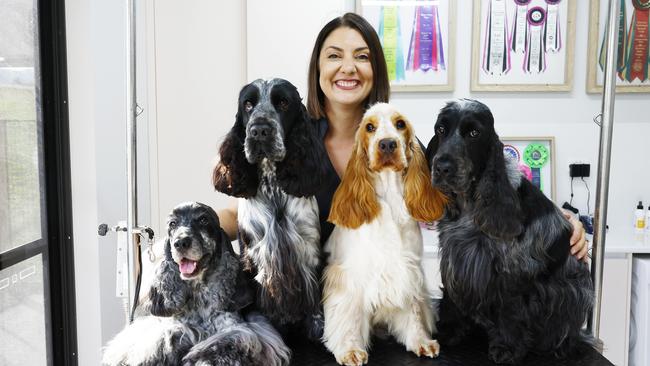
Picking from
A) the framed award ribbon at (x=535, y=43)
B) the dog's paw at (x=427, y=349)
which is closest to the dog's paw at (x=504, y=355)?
the dog's paw at (x=427, y=349)

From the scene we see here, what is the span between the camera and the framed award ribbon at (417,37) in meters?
3.88

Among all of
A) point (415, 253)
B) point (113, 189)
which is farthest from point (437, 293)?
point (113, 189)

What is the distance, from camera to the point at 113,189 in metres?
2.90

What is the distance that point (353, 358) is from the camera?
55.3 inches

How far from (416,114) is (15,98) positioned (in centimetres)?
258

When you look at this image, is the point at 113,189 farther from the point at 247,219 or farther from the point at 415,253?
the point at 415,253

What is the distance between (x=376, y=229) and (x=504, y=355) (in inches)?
18.5

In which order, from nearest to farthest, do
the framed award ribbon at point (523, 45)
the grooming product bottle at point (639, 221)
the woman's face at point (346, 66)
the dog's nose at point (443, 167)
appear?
the dog's nose at point (443, 167)
the woman's face at point (346, 66)
the grooming product bottle at point (639, 221)
the framed award ribbon at point (523, 45)

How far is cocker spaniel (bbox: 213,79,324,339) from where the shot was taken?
131 centimetres

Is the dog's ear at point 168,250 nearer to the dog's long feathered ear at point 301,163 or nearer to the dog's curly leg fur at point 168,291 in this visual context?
the dog's curly leg fur at point 168,291

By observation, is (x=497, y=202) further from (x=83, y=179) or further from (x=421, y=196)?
(x=83, y=179)

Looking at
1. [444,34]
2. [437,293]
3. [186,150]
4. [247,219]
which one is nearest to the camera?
[247,219]

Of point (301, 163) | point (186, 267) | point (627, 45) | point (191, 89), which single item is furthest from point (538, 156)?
point (186, 267)

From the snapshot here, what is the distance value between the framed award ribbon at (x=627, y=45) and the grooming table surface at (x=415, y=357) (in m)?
2.91
